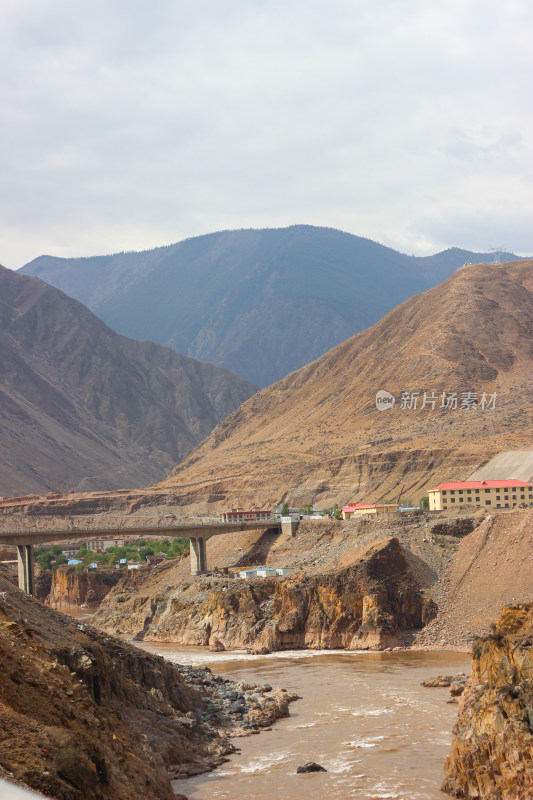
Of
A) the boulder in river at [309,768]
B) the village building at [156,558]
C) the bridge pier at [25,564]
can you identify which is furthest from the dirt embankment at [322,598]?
the village building at [156,558]

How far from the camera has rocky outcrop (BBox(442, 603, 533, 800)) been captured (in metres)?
30.5

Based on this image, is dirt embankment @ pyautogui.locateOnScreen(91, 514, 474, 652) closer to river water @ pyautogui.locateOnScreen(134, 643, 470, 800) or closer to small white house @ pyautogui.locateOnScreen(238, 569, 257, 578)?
small white house @ pyautogui.locateOnScreen(238, 569, 257, 578)

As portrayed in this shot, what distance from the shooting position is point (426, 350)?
592ft

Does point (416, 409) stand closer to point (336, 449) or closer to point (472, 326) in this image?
point (336, 449)

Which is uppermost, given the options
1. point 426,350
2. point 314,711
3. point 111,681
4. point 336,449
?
point 426,350

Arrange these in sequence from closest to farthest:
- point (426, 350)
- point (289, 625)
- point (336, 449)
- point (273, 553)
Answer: point (289, 625)
point (273, 553)
point (336, 449)
point (426, 350)

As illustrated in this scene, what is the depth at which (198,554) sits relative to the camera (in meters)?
104

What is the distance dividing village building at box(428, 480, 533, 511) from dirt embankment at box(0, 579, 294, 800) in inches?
2004

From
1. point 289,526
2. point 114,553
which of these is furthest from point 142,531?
point 114,553

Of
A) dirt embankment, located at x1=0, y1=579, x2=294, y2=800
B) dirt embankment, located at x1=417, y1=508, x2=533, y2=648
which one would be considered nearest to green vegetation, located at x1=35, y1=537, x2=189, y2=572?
dirt embankment, located at x1=417, y1=508, x2=533, y2=648

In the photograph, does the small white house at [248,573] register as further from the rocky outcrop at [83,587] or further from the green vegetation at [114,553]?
the green vegetation at [114,553]

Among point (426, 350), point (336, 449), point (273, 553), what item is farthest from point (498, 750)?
point (426, 350)

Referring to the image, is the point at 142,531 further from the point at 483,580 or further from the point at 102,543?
the point at 102,543

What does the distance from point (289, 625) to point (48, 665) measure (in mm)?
44499
